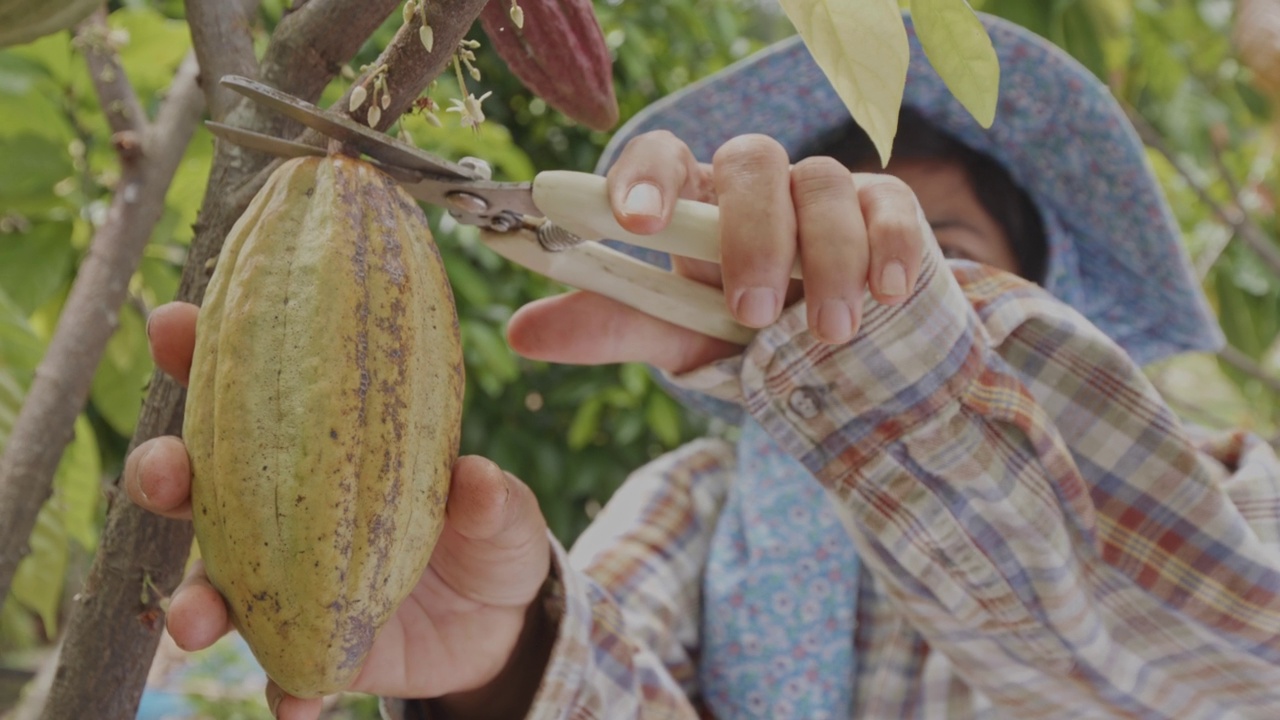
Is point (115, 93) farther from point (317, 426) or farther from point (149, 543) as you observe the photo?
point (317, 426)

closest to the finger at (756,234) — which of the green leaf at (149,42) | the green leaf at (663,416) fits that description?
the green leaf at (149,42)

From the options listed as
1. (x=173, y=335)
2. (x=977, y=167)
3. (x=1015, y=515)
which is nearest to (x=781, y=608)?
(x=1015, y=515)

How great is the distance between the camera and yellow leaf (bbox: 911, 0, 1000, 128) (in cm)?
Result: 45

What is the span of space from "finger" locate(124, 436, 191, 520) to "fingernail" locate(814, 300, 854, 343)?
33cm

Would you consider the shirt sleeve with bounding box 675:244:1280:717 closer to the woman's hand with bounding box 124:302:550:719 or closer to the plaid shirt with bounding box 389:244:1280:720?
the plaid shirt with bounding box 389:244:1280:720

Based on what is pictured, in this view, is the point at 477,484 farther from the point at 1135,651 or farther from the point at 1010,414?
the point at 1135,651

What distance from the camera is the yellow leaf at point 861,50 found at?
419mm

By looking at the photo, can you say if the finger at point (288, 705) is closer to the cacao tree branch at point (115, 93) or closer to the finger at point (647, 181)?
the finger at point (647, 181)

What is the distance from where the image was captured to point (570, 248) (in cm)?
63

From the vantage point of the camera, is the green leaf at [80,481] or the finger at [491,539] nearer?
the finger at [491,539]

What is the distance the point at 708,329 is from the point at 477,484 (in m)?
0.24

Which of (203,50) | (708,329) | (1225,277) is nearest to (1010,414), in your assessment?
(708,329)

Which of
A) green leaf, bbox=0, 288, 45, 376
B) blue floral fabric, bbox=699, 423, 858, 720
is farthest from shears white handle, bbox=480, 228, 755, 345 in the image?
green leaf, bbox=0, 288, 45, 376

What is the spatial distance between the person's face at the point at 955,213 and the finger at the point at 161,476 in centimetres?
92
